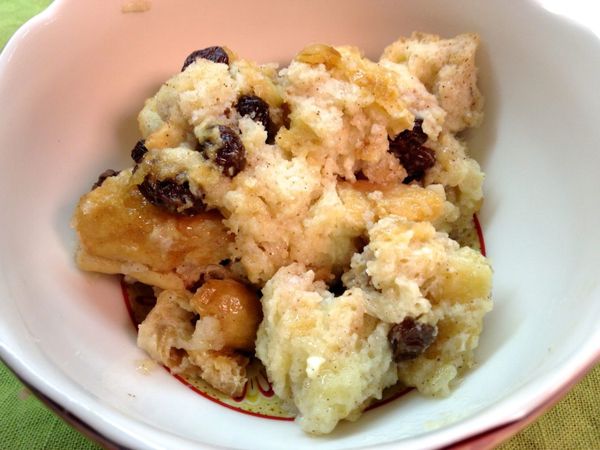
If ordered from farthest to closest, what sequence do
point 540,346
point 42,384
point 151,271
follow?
point 151,271
point 540,346
point 42,384

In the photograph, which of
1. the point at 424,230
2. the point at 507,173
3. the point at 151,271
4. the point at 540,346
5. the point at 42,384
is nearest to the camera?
the point at 42,384

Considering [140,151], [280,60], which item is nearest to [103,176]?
[140,151]

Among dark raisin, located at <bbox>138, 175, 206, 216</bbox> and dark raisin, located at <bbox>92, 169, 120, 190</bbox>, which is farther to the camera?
dark raisin, located at <bbox>92, 169, 120, 190</bbox>

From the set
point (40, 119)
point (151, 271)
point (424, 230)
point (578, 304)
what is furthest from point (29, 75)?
point (578, 304)

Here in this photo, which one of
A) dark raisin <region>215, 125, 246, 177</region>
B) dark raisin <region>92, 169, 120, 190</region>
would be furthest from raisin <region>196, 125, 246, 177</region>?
dark raisin <region>92, 169, 120, 190</region>

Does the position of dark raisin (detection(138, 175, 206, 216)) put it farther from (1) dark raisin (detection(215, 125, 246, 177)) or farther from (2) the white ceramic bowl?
(2) the white ceramic bowl

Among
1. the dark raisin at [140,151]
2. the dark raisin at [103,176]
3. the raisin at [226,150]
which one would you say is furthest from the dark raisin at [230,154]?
the dark raisin at [103,176]

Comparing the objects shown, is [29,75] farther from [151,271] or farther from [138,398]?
[138,398]
